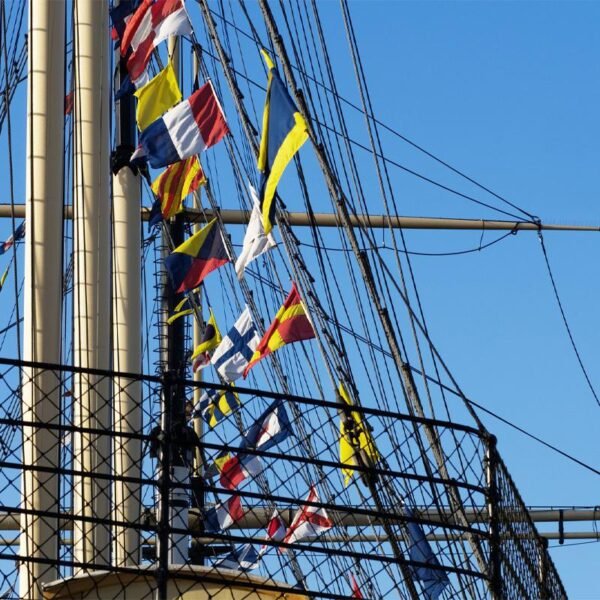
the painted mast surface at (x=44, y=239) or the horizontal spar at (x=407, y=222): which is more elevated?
the horizontal spar at (x=407, y=222)

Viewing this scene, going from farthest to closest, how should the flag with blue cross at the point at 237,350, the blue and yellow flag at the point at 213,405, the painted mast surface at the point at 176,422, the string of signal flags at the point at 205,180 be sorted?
1. the flag with blue cross at the point at 237,350
2. the blue and yellow flag at the point at 213,405
3. the string of signal flags at the point at 205,180
4. the painted mast surface at the point at 176,422

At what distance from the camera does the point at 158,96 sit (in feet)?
61.8

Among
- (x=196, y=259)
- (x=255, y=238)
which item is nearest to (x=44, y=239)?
(x=255, y=238)

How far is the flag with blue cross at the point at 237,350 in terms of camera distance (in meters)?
22.2

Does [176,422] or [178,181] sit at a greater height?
[178,181]

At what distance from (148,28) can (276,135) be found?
5.98 m

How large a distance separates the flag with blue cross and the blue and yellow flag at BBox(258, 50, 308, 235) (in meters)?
8.77

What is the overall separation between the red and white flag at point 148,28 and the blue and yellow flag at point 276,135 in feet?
16.4

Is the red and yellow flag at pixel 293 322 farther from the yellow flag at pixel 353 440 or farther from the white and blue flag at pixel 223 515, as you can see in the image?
the white and blue flag at pixel 223 515

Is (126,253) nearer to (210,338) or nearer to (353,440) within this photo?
(353,440)

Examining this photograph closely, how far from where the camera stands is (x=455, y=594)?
34.3 feet

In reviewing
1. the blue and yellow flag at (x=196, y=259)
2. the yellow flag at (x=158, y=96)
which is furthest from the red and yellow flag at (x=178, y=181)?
the yellow flag at (x=158, y=96)

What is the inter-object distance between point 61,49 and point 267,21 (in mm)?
2182

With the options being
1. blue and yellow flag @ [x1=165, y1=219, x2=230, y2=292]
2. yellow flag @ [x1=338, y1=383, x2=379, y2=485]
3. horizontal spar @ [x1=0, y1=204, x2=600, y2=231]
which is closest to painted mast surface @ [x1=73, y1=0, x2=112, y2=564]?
yellow flag @ [x1=338, y1=383, x2=379, y2=485]
